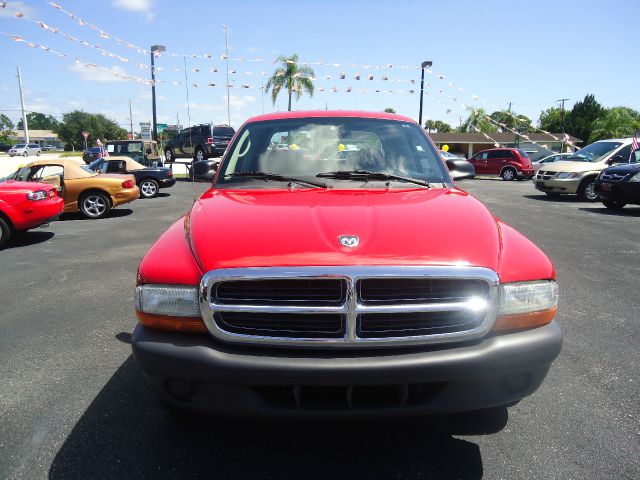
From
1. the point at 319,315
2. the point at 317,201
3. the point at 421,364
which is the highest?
the point at 317,201

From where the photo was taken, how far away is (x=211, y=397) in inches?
77.6

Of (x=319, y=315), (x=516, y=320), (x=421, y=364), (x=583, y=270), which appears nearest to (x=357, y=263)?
(x=319, y=315)

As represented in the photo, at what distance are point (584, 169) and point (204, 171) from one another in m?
13.4

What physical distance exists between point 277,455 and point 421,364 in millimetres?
931

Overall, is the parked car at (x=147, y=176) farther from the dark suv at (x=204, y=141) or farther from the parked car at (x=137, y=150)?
the dark suv at (x=204, y=141)

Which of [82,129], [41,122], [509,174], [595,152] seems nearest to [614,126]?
[509,174]

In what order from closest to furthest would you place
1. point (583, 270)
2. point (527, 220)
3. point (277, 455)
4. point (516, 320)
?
point (516, 320), point (277, 455), point (583, 270), point (527, 220)

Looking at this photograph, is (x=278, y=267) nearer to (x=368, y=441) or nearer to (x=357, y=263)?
(x=357, y=263)

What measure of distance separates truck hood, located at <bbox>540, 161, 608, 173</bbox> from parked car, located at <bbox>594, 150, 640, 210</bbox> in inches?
91.2

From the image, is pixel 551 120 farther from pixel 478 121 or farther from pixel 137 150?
pixel 137 150

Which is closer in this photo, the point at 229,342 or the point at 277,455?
the point at 229,342

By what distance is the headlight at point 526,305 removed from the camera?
2.07 m

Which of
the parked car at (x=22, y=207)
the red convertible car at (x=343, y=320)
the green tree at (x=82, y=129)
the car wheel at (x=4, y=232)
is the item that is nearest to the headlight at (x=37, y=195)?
the parked car at (x=22, y=207)

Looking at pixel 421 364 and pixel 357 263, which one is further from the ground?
pixel 357 263
